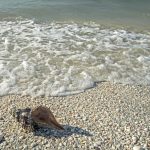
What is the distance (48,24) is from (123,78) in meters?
7.57

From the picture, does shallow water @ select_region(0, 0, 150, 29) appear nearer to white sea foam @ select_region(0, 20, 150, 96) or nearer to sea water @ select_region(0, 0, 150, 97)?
sea water @ select_region(0, 0, 150, 97)

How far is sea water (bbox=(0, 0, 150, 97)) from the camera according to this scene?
362 inches

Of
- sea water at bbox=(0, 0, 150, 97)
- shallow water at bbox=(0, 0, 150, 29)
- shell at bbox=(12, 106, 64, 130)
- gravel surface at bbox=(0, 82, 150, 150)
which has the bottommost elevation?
shallow water at bbox=(0, 0, 150, 29)

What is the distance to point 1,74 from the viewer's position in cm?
933

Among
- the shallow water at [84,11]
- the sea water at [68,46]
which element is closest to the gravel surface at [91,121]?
the sea water at [68,46]

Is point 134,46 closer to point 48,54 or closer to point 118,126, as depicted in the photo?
point 48,54

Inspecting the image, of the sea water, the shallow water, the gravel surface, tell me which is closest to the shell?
the gravel surface

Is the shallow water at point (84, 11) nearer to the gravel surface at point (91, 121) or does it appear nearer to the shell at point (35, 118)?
the gravel surface at point (91, 121)

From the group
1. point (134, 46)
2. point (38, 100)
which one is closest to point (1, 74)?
point (38, 100)

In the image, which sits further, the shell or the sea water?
the sea water

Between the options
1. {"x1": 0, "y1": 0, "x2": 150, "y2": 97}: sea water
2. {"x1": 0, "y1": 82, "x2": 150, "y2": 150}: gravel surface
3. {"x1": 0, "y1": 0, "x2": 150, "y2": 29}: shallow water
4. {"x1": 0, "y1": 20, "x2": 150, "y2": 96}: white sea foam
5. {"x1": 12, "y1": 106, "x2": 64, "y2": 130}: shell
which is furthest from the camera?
{"x1": 0, "y1": 0, "x2": 150, "y2": 29}: shallow water

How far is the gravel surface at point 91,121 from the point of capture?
20.7 feet

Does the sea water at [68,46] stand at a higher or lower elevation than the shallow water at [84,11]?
higher

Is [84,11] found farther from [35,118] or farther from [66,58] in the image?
[35,118]
